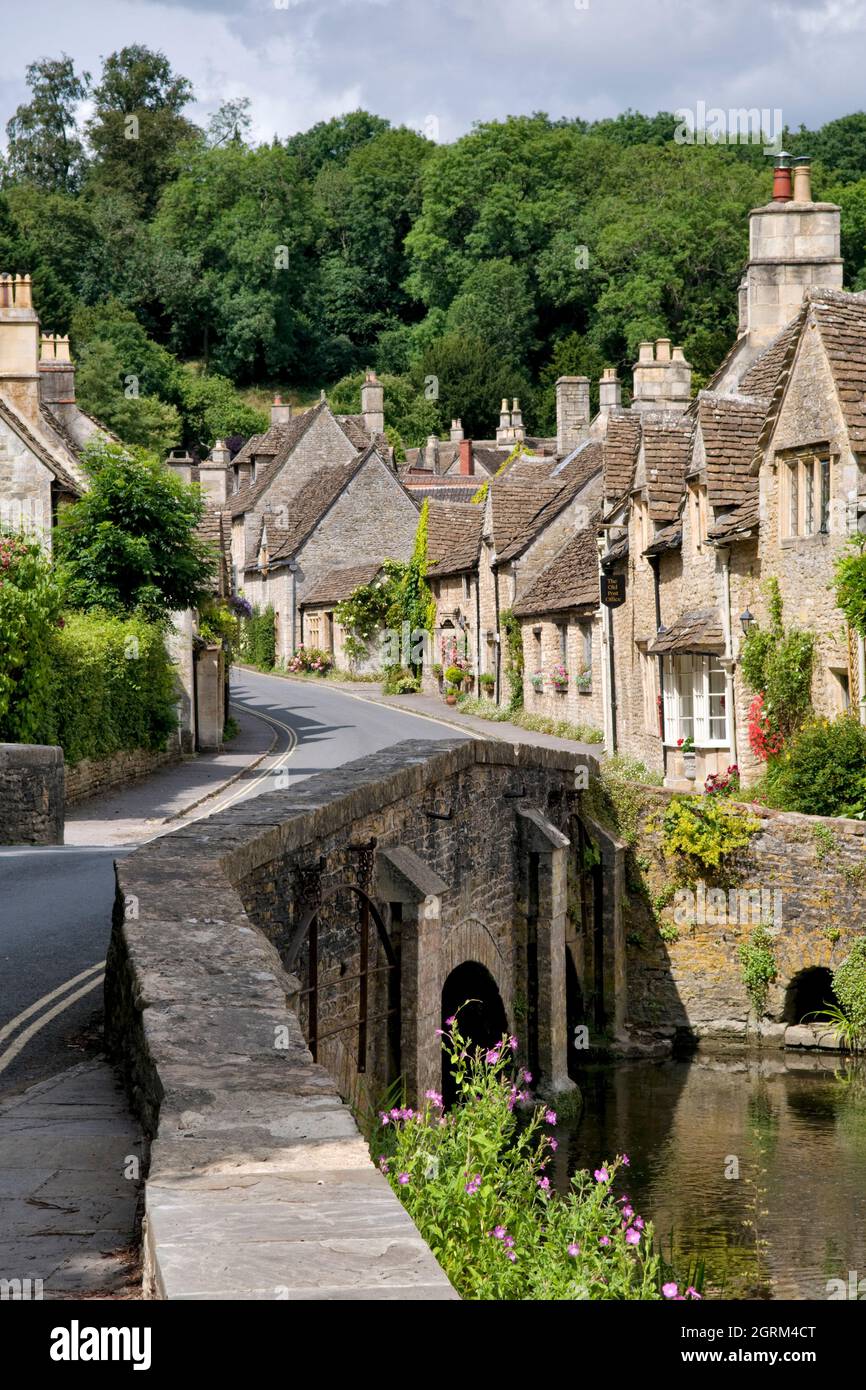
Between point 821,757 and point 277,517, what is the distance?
53387 mm

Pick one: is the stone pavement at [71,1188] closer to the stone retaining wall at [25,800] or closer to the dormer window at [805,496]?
the stone retaining wall at [25,800]

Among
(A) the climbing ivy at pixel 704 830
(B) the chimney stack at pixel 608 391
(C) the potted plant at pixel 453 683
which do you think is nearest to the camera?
(A) the climbing ivy at pixel 704 830

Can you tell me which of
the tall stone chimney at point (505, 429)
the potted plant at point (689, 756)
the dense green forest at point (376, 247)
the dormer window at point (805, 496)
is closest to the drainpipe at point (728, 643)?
the potted plant at point (689, 756)

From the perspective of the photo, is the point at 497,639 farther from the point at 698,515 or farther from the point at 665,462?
the point at 698,515

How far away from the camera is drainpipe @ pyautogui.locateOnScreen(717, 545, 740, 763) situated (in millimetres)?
26266

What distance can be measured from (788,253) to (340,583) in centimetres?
3548

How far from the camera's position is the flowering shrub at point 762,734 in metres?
24.6

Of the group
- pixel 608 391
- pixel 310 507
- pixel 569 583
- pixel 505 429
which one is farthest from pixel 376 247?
pixel 569 583

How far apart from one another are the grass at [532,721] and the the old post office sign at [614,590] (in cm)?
361

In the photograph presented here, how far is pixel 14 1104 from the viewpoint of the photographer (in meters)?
8.38

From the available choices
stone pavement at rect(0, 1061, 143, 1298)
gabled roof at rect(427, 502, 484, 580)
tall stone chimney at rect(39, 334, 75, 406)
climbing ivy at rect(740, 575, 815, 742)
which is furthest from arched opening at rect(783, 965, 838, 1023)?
gabled roof at rect(427, 502, 484, 580)

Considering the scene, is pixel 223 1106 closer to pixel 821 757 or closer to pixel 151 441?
pixel 821 757

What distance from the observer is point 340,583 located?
209 ft

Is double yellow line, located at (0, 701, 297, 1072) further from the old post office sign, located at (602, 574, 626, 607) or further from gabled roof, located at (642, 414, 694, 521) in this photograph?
the old post office sign, located at (602, 574, 626, 607)
